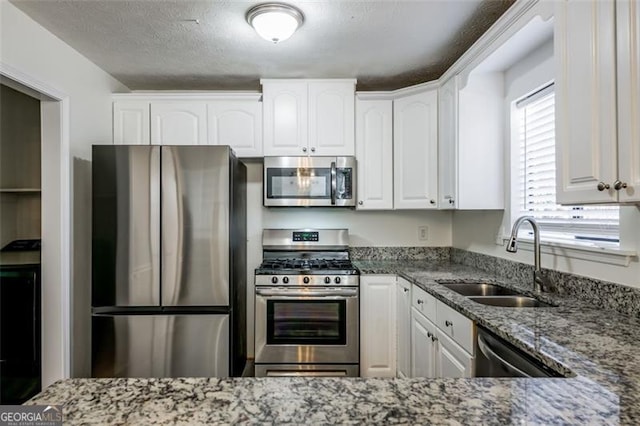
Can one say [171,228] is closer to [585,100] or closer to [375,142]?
[375,142]

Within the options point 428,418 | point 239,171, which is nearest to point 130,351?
point 239,171

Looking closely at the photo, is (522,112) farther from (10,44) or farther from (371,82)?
(10,44)

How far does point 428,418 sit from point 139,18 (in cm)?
235

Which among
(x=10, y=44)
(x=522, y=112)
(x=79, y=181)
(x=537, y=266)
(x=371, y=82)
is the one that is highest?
(x=371, y=82)

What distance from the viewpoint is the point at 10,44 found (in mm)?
1861

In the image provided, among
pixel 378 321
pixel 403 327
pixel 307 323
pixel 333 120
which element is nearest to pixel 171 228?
pixel 307 323

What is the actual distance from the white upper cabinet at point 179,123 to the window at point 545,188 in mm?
2321

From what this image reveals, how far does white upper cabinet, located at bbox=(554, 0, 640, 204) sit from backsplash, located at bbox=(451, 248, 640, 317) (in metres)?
0.49

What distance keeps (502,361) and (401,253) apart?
1938mm

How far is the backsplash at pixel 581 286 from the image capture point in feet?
4.52

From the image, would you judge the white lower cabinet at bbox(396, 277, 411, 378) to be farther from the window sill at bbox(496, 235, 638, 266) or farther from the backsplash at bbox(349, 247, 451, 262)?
the window sill at bbox(496, 235, 638, 266)

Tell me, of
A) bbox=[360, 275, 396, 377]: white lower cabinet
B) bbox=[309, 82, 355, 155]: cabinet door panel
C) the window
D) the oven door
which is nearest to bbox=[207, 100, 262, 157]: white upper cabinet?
bbox=[309, 82, 355, 155]: cabinet door panel

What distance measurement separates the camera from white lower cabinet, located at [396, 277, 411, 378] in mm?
2346

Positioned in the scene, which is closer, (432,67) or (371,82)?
(432,67)
